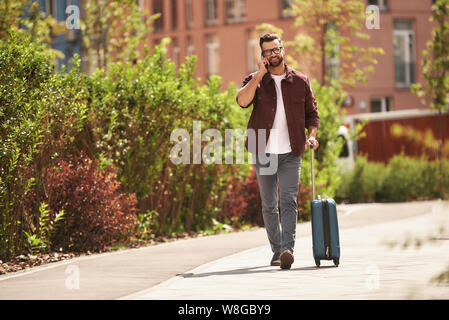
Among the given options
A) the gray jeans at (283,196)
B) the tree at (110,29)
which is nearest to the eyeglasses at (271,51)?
the gray jeans at (283,196)

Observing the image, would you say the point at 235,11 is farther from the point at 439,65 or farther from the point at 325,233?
the point at 325,233

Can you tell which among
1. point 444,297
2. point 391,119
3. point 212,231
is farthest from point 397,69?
point 444,297

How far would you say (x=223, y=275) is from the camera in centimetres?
823

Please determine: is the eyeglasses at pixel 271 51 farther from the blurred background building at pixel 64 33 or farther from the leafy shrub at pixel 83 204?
the blurred background building at pixel 64 33

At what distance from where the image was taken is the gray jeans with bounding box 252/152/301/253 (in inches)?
337

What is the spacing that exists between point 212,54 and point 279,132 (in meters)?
38.9

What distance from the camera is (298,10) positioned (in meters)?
26.4

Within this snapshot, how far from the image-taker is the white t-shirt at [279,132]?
8.59m

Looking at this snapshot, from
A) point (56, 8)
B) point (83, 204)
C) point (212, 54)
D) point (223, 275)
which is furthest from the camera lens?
point (212, 54)

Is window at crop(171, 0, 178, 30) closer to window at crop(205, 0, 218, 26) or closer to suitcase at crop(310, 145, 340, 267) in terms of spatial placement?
window at crop(205, 0, 218, 26)

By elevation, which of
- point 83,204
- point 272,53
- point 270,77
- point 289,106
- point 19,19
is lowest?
point 83,204

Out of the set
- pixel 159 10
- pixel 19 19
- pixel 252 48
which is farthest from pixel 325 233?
pixel 159 10

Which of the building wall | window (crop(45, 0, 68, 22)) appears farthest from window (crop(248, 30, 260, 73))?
window (crop(45, 0, 68, 22))

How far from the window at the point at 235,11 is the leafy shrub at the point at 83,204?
3525 centimetres
